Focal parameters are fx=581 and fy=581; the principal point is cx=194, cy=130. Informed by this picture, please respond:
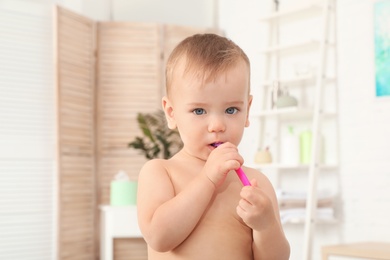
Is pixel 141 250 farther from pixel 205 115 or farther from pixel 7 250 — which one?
pixel 205 115

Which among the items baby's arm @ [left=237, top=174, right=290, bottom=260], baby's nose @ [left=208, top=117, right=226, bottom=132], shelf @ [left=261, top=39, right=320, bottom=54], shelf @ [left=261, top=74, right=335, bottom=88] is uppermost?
shelf @ [left=261, top=39, right=320, bottom=54]

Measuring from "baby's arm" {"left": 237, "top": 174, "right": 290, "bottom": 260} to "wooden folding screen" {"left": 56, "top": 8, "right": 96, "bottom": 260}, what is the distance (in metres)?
3.31

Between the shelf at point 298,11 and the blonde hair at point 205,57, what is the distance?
9.35ft

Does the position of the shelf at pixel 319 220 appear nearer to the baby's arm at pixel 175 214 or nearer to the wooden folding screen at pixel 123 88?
the wooden folding screen at pixel 123 88

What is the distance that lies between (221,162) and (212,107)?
0.34 feet

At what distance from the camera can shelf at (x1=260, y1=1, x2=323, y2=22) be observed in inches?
149

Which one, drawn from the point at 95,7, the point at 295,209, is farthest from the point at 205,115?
the point at 95,7

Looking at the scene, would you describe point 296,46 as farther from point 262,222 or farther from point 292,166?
point 262,222

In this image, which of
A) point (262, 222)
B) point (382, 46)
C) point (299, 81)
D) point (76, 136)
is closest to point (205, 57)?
point (262, 222)

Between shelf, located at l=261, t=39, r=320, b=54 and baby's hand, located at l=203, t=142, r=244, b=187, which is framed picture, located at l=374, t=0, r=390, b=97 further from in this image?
baby's hand, located at l=203, t=142, r=244, b=187

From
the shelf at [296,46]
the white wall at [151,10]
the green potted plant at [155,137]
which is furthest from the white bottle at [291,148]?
the white wall at [151,10]

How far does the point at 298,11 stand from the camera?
3916 mm

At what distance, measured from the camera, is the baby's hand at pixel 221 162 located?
944 mm

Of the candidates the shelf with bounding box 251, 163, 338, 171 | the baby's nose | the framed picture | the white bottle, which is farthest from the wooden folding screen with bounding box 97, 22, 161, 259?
the baby's nose
